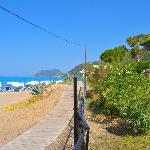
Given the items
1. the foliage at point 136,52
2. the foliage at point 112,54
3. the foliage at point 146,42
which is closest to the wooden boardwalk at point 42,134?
the foliage at point 112,54

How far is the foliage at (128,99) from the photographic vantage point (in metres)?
14.5

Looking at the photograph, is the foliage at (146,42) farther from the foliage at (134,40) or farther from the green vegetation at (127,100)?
the green vegetation at (127,100)

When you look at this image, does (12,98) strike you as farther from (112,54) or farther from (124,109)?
(124,109)

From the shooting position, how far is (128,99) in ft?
57.6

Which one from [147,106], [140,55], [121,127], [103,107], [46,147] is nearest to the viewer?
[46,147]

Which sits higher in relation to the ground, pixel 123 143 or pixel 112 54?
pixel 112 54

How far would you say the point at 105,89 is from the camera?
2005cm

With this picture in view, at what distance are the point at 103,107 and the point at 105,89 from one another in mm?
785

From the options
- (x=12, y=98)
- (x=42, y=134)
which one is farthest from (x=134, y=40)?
(x=42, y=134)

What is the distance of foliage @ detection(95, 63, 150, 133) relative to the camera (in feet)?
47.5

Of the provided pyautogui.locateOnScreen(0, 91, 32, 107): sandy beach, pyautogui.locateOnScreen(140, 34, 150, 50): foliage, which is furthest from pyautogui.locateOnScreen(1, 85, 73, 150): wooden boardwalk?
pyautogui.locateOnScreen(140, 34, 150, 50): foliage

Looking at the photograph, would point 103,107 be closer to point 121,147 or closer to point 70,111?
point 70,111

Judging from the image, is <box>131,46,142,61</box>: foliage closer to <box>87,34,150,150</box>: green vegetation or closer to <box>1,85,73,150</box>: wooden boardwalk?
<box>87,34,150,150</box>: green vegetation

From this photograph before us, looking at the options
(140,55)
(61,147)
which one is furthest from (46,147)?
(140,55)
